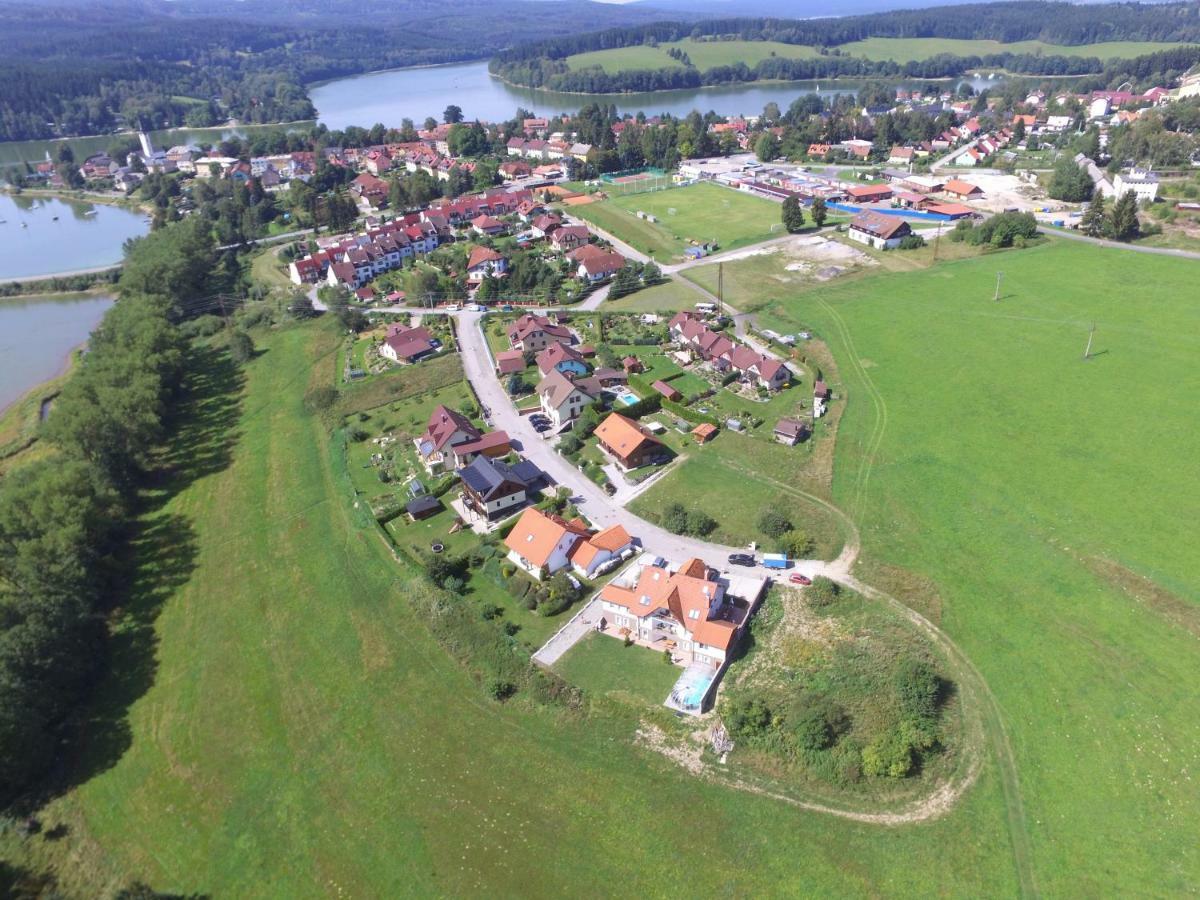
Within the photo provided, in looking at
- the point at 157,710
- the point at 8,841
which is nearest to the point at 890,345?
the point at 157,710

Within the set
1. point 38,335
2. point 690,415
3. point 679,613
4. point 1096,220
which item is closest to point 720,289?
point 690,415

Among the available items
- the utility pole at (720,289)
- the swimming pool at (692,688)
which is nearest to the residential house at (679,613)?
the swimming pool at (692,688)

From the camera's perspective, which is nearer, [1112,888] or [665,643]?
[1112,888]

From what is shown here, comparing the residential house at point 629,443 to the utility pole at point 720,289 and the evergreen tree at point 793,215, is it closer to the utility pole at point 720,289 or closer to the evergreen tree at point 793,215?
the utility pole at point 720,289

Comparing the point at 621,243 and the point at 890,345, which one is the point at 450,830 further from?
the point at 621,243

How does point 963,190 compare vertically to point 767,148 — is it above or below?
below

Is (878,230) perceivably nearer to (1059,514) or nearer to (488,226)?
(488,226)
